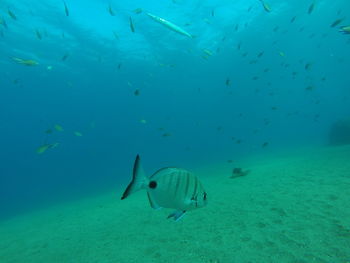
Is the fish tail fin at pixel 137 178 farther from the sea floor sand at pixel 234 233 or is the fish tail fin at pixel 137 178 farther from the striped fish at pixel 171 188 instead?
the sea floor sand at pixel 234 233

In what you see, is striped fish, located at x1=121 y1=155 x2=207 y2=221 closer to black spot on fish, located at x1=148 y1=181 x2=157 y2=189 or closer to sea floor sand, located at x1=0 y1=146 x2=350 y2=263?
black spot on fish, located at x1=148 y1=181 x2=157 y2=189

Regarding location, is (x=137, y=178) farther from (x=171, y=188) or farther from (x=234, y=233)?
(x=234, y=233)

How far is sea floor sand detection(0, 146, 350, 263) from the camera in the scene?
3785 millimetres

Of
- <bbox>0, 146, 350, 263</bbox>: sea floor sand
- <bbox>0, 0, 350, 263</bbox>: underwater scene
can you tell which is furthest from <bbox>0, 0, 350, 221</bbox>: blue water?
<bbox>0, 146, 350, 263</bbox>: sea floor sand

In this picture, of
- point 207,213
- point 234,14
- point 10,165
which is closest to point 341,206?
point 207,213

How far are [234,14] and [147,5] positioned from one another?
11.6m

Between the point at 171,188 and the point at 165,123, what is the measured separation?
97.0 meters

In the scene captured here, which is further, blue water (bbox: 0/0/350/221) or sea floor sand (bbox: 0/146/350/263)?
blue water (bbox: 0/0/350/221)

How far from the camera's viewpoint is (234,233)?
4.71 meters

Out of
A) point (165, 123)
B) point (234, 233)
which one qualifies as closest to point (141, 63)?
point (234, 233)

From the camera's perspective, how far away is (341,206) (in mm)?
4812

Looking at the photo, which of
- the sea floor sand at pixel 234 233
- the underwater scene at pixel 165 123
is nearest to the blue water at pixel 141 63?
the underwater scene at pixel 165 123

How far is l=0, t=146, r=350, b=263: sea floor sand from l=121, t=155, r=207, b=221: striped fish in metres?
2.38

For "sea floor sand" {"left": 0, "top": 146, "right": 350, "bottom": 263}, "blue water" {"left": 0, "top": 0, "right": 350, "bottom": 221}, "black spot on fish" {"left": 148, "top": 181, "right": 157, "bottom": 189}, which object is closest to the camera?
"black spot on fish" {"left": 148, "top": 181, "right": 157, "bottom": 189}
